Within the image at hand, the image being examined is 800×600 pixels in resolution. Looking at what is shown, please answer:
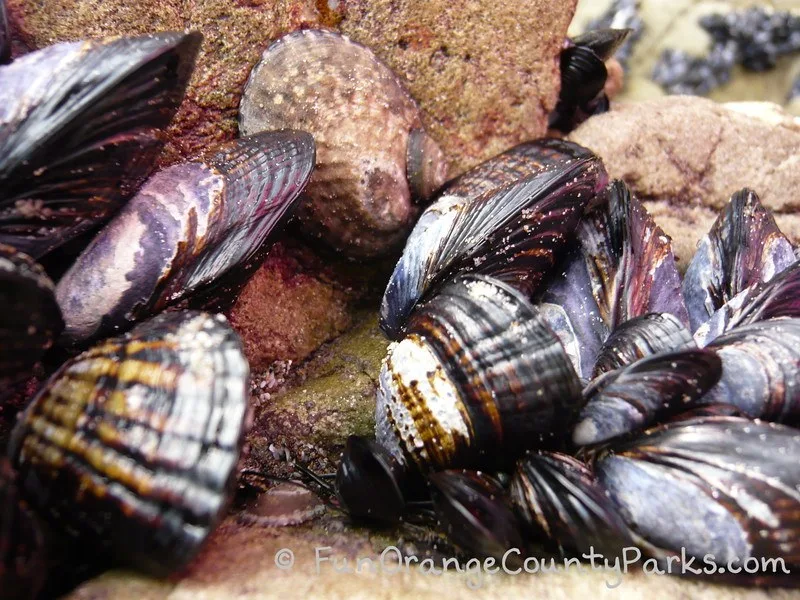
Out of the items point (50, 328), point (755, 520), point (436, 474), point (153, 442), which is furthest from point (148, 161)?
point (755, 520)

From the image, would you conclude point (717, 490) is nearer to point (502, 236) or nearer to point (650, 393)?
point (650, 393)

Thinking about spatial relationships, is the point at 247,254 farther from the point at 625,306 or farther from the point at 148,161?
the point at 625,306

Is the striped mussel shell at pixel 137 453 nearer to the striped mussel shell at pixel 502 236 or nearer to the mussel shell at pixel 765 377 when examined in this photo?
the striped mussel shell at pixel 502 236

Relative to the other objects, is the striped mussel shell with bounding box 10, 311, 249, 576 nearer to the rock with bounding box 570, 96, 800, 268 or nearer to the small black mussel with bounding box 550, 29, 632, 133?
the rock with bounding box 570, 96, 800, 268

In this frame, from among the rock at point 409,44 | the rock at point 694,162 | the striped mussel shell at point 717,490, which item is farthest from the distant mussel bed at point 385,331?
the rock at point 694,162

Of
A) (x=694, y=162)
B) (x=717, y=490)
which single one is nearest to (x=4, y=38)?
(x=717, y=490)

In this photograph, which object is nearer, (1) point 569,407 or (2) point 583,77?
(1) point 569,407
